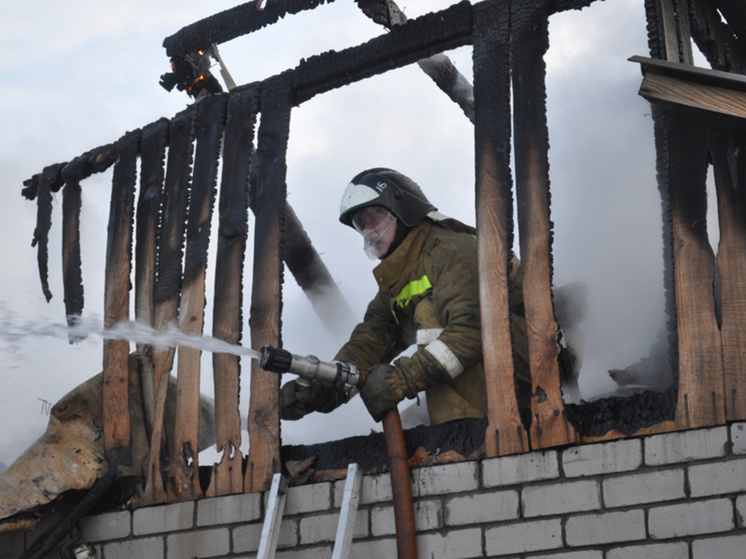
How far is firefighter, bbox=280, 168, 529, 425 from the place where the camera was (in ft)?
18.5

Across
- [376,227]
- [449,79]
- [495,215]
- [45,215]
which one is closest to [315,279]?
[449,79]

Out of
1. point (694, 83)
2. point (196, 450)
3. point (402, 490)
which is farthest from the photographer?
point (196, 450)

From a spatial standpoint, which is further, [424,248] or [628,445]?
[424,248]

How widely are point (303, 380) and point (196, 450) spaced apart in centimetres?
93

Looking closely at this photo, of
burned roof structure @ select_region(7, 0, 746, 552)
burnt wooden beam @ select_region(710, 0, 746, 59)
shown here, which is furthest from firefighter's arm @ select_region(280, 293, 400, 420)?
burnt wooden beam @ select_region(710, 0, 746, 59)

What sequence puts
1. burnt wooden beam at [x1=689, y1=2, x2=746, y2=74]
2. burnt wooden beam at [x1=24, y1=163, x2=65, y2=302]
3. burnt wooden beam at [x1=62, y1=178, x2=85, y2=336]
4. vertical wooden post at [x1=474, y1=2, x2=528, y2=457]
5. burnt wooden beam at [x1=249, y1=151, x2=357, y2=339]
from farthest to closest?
burnt wooden beam at [x1=249, y1=151, x2=357, y2=339]
burnt wooden beam at [x1=24, y1=163, x2=65, y2=302]
burnt wooden beam at [x1=62, y1=178, x2=85, y2=336]
burnt wooden beam at [x1=689, y1=2, x2=746, y2=74]
vertical wooden post at [x1=474, y1=2, x2=528, y2=457]

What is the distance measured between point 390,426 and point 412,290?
3.45ft

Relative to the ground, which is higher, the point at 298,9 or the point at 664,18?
the point at 298,9

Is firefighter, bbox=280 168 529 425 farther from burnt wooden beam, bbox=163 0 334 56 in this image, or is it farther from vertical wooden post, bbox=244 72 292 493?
burnt wooden beam, bbox=163 0 334 56

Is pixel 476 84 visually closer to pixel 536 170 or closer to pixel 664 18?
pixel 536 170

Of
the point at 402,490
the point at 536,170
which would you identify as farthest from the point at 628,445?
the point at 536,170

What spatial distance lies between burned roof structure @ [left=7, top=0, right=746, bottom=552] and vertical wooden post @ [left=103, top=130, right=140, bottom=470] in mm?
11

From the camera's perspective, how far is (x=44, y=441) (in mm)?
6477

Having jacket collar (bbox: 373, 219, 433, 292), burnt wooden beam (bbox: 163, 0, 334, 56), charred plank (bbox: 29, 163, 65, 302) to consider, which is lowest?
jacket collar (bbox: 373, 219, 433, 292)
